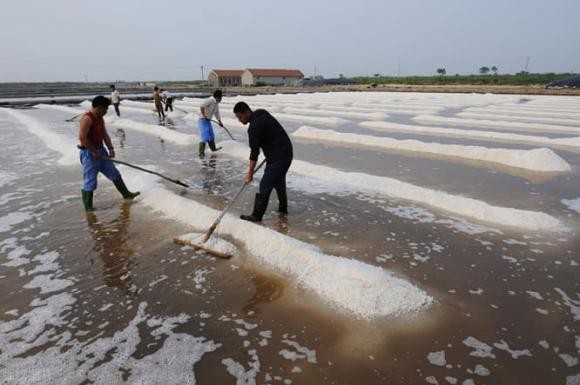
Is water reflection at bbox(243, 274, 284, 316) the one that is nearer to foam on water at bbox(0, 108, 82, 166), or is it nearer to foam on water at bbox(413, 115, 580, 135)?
foam on water at bbox(0, 108, 82, 166)

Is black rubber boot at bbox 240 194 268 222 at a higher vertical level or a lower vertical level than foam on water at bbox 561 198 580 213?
higher

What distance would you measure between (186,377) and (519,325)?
97.1 inches

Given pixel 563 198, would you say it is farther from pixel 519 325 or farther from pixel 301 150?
pixel 301 150

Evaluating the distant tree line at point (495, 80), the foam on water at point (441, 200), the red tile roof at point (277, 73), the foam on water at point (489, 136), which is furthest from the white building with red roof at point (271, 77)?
the foam on water at point (441, 200)

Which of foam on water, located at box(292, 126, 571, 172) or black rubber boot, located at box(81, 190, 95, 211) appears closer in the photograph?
black rubber boot, located at box(81, 190, 95, 211)

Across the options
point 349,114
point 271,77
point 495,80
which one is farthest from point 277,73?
point 349,114

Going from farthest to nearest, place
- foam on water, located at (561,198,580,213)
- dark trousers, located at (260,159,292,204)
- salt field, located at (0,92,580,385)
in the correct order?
foam on water, located at (561,198,580,213)
dark trousers, located at (260,159,292,204)
salt field, located at (0,92,580,385)

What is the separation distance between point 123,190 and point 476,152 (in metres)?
7.69

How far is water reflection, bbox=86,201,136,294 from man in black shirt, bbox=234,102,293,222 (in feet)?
4.79

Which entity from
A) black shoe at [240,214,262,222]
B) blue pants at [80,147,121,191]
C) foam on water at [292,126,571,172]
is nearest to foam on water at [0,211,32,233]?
blue pants at [80,147,121,191]

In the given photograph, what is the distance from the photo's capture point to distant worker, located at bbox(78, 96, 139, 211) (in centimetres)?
480

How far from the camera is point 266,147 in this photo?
180 inches

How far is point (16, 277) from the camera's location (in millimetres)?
3627

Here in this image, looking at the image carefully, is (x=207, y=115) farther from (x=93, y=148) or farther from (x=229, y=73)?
(x=229, y=73)
